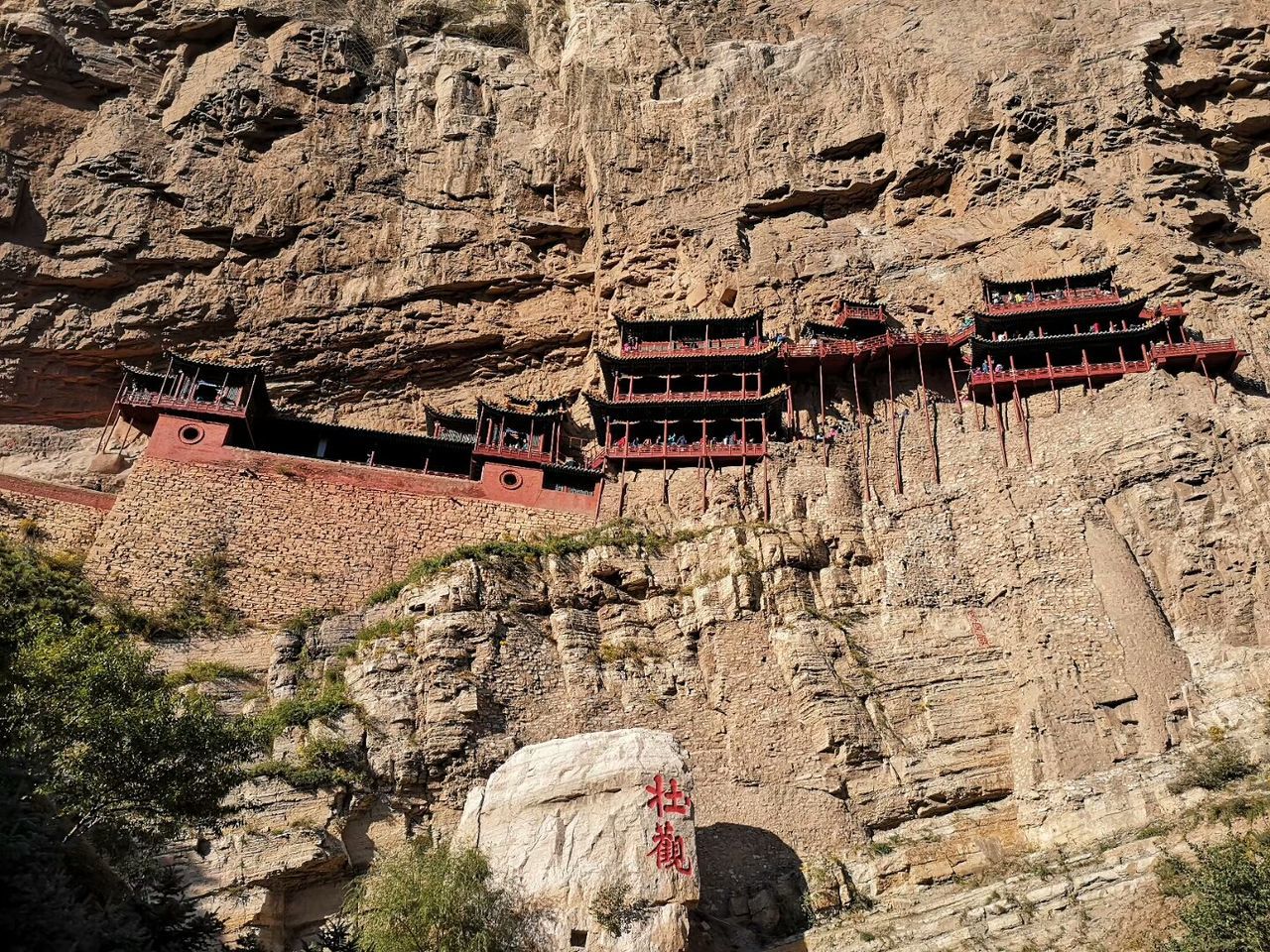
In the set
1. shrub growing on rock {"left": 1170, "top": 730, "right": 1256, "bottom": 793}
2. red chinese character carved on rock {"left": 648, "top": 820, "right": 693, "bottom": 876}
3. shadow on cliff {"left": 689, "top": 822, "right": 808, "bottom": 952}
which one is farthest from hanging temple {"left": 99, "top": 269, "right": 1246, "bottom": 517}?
red chinese character carved on rock {"left": 648, "top": 820, "right": 693, "bottom": 876}

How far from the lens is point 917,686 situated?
76.9ft

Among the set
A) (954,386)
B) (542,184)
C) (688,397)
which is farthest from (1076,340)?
(542,184)

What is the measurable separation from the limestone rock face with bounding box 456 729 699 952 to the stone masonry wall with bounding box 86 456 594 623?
11.9 metres

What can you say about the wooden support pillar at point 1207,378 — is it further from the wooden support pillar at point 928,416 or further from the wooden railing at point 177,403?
the wooden railing at point 177,403

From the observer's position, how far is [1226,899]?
45.8 feet

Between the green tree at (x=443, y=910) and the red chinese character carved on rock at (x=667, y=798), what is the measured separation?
2.76 m

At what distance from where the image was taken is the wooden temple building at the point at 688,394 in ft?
108

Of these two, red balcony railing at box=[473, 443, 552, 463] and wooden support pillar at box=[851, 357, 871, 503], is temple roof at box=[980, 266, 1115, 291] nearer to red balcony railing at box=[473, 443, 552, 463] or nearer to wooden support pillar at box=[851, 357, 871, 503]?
wooden support pillar at box=[851, 357, 871, 503]

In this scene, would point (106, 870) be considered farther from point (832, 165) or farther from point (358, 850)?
point (832, 165)

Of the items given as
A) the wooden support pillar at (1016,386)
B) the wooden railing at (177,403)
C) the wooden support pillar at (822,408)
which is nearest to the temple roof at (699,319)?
the wooden support pillar at (822,408)

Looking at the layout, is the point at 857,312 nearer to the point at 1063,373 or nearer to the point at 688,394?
the point at 688,394

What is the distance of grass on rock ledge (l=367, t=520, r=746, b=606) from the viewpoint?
25672mm

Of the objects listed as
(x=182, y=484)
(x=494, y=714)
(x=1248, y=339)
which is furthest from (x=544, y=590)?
(x=1248, y=339)

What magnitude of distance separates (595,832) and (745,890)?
4.61 meters
